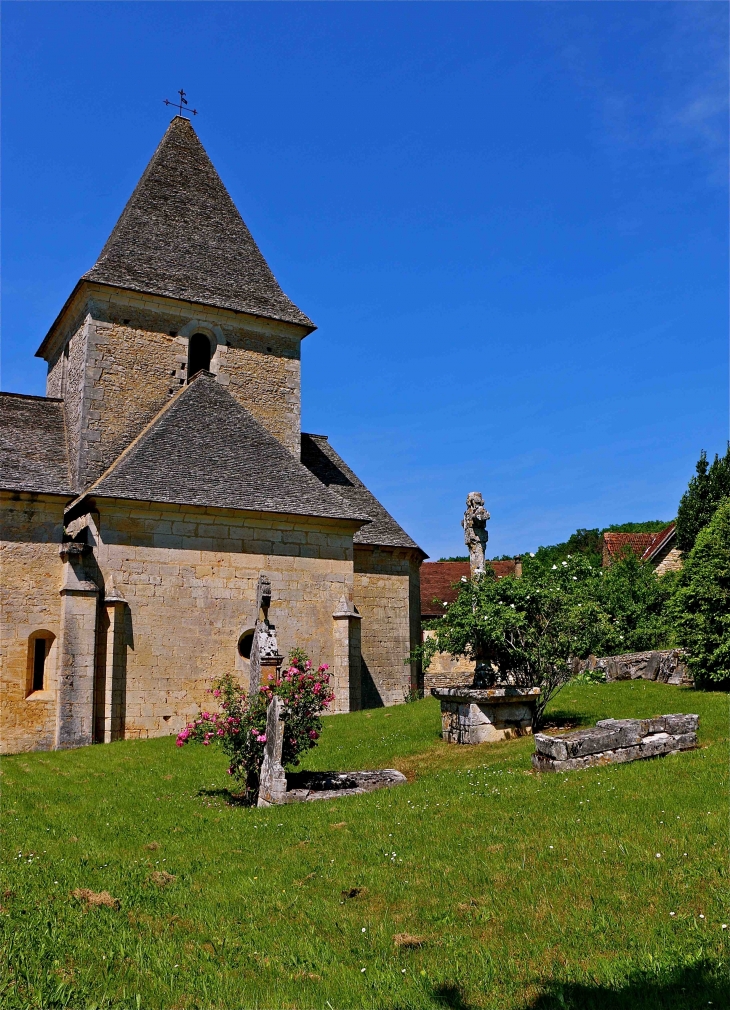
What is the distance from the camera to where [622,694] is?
14.1 meters

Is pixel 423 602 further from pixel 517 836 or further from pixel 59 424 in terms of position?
pixel 517 836

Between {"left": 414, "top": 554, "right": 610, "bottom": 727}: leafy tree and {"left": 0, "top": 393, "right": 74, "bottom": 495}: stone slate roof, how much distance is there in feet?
32.3

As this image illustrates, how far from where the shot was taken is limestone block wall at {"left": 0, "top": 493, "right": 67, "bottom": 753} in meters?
16.4

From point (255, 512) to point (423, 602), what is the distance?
18.3 metres

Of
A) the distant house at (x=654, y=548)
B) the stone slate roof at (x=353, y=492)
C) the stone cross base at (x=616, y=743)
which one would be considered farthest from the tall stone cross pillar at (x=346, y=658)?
the distant house at (x=654, y=548)

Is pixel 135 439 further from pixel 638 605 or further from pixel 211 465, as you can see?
pixel 638 605

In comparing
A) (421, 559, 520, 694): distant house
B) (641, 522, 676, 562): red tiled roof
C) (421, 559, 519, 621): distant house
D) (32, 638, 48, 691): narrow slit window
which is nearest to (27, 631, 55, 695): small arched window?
(32, 638, 48, 691): narrow slit window

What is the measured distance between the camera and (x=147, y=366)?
21.0 m

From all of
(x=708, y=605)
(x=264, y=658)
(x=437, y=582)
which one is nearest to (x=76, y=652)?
(x=264, y=658)

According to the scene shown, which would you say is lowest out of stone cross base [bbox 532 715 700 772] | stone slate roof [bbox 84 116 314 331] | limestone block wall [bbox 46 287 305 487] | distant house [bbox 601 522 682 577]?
stone cross base [bbox 532 715 700 772]

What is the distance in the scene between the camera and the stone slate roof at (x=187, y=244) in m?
21.7

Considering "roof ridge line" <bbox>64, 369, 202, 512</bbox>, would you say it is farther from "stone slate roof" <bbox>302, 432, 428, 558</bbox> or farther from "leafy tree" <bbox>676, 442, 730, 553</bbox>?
"leafy tree" <bbox>676, 442, 730, 553</bbox>

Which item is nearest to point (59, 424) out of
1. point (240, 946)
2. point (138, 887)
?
point (138, 887)

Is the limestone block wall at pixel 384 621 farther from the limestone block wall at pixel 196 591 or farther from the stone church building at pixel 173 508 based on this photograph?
the limestone block wall at pixel 196 591
